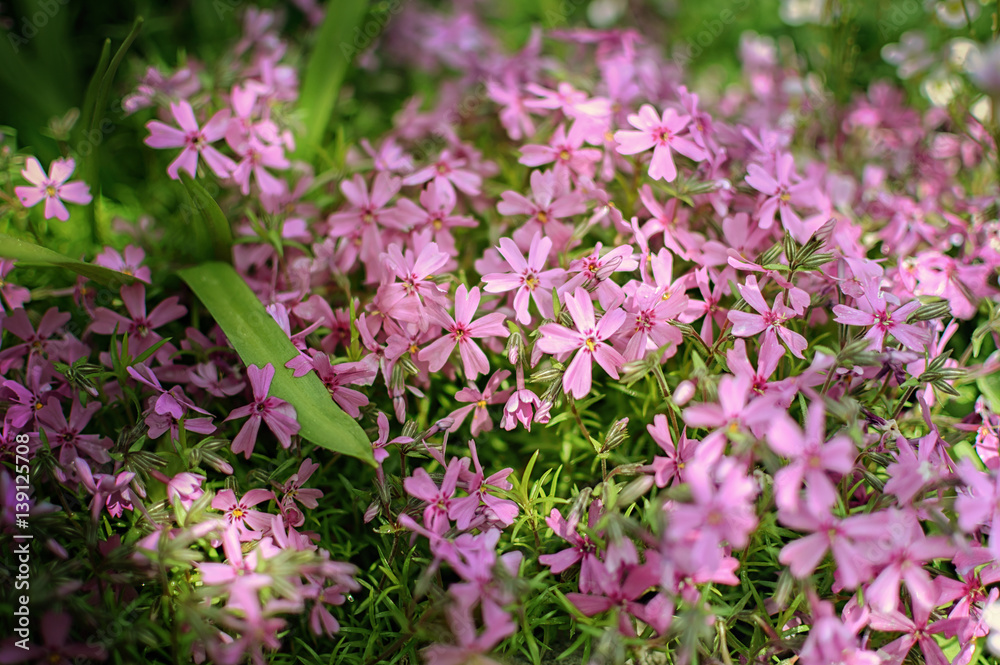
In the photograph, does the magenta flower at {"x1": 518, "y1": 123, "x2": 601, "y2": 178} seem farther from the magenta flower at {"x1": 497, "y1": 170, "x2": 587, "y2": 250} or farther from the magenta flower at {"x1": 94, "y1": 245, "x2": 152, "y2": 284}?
the magenta flower at {"x1": 94, "y1": 245, "x2": 152, "y2": 284}

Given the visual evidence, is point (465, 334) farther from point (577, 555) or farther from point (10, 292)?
point (10, 292)

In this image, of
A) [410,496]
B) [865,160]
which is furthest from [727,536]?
[865,160]

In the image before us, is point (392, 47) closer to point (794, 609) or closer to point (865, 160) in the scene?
point (865, 160)

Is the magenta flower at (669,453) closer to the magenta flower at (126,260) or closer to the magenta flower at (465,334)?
the magenta flower at (465,334)

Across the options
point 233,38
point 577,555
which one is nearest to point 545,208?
point 577,555

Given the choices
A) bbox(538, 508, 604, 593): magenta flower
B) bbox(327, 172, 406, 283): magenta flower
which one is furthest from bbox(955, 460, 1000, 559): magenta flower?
bbox(327, 172, 406, 283): magenta flower
